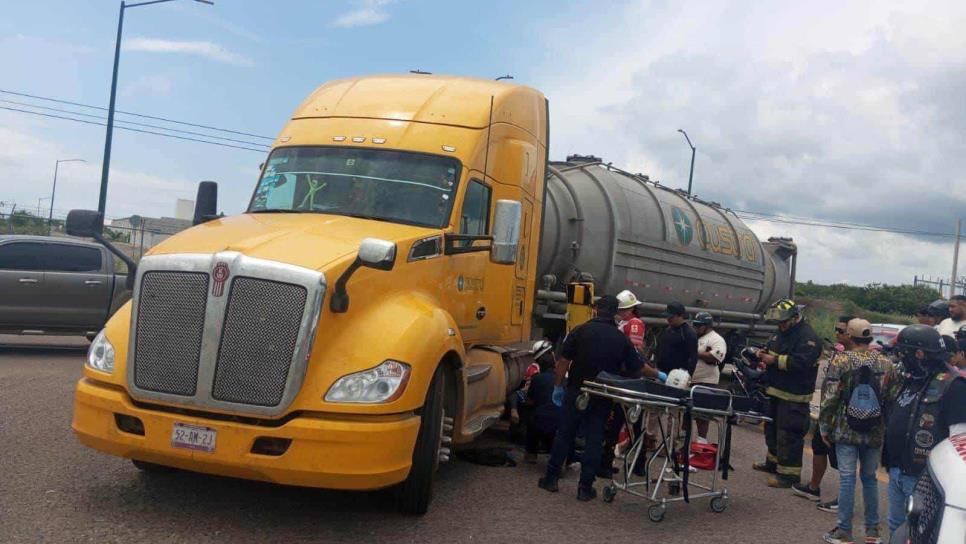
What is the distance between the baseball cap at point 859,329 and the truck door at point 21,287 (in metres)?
10.8

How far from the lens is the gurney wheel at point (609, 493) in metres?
6.75

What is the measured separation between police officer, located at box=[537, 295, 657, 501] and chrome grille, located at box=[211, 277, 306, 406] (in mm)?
2796

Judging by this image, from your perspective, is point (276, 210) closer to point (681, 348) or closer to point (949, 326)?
point (681, 348)

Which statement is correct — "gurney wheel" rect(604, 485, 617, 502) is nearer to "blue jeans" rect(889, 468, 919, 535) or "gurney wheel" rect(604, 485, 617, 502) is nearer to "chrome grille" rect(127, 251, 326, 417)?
"blue jeans" rect(889, 468, 919, 535)

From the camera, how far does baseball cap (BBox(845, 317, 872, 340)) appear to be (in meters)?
6.70

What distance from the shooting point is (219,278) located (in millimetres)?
5098

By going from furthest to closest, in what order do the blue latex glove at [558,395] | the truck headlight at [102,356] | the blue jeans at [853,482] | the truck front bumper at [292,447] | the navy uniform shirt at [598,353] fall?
the blue latex glove at [558,395], the navy uniform shirt at [598,353], the blue jeans at [853,482], the truck headlight at [102,356], the truck front bumper at [292,447]

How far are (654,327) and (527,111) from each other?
19.4 feet

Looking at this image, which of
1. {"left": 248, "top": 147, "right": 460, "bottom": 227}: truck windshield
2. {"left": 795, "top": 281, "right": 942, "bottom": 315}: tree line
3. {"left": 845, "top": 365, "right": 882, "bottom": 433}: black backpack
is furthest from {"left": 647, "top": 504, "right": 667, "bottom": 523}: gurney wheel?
{"left": 795, "top": 281, "right": 942, "bottom": 315}: tree line

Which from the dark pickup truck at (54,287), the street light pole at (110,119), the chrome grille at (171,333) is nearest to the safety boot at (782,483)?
the chrome grille at (171,333)

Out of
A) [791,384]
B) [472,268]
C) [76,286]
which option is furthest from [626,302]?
[76,286]

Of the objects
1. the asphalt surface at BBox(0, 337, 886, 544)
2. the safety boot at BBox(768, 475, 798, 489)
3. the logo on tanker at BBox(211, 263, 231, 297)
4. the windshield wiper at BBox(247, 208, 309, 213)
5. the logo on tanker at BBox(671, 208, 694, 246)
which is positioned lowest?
the asphalt surface at BBox(0, 337, 886, 544)

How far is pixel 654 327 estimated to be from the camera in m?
13.3

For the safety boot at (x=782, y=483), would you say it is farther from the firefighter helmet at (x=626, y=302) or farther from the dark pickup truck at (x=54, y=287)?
the dark pickup truck at (x=54, y=287)
